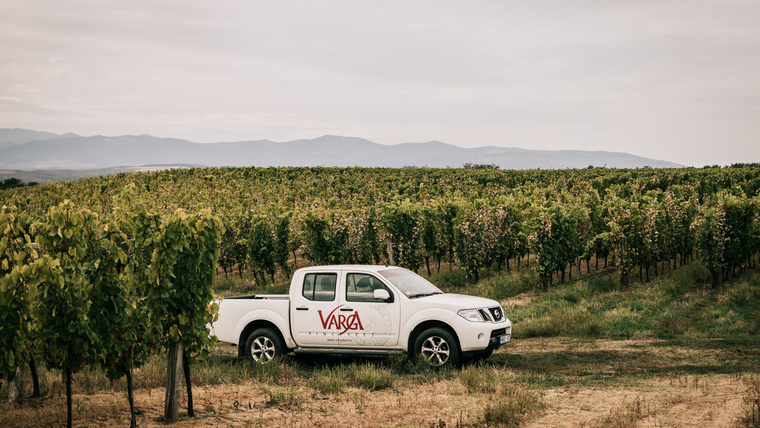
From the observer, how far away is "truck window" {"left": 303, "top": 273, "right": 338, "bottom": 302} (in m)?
10.7

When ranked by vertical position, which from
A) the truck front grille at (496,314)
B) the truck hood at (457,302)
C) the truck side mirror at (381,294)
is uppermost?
the truck side mirror at (381,294)

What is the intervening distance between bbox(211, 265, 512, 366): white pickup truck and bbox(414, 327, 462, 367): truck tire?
0.06 ft

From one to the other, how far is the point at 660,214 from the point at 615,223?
5.78 ft

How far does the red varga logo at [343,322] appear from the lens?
1045cm

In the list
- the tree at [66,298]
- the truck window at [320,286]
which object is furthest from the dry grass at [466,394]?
the truck window at [320,286]

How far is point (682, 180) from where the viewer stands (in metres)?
34.9

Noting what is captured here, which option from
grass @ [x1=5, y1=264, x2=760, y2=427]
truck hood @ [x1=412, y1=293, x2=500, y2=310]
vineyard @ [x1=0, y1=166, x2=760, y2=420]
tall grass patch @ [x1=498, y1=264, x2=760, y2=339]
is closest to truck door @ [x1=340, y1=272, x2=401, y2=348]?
grass @ [x1=5, y1=264, x2=760, y2=427]

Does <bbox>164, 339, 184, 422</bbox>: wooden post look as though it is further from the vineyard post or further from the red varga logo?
the vineyard post

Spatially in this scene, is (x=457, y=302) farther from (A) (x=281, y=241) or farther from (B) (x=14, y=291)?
(A) (x=281, y=241)

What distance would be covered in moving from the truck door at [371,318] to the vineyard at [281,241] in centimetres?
305

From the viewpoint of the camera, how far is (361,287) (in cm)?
1062

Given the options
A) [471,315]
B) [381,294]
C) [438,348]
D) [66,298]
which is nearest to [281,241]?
[381,294]

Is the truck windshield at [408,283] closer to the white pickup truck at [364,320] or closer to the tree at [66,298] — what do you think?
the white pickup truck at [364,320]

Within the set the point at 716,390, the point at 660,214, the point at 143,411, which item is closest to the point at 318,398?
the point at 143,411
